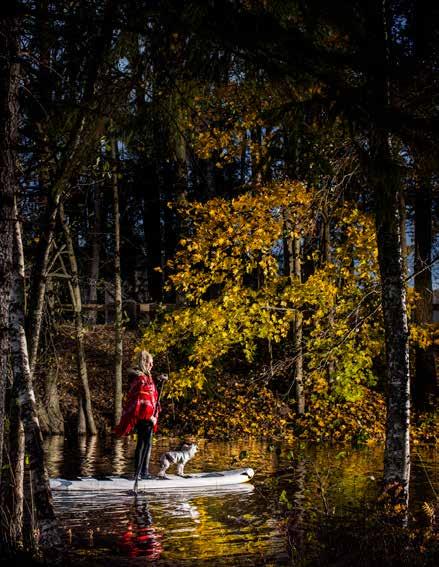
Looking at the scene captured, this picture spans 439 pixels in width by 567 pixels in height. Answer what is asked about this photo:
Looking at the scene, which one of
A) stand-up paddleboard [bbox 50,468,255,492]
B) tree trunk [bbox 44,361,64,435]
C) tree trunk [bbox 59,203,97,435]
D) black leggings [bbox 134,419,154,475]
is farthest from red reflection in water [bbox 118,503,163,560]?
tree trunk [bbox 44,361,64,435]

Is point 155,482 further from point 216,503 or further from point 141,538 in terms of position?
point 141,538

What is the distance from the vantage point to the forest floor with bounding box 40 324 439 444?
1978 centimetres

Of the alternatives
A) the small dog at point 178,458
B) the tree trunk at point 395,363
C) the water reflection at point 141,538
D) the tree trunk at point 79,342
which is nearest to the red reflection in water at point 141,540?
the water reflection at point 141,538

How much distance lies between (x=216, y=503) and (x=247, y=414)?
Answer: 10.5 metres

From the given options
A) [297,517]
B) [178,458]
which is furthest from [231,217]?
[297,517]

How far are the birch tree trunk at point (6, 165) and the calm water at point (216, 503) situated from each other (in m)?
2.39

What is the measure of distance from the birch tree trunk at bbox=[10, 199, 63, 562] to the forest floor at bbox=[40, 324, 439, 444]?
1135 centimetres

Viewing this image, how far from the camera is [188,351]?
21.4m

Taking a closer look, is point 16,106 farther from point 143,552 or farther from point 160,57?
point 143,552

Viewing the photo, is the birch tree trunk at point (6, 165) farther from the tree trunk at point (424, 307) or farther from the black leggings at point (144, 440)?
the tree trunk at point (424, 307)

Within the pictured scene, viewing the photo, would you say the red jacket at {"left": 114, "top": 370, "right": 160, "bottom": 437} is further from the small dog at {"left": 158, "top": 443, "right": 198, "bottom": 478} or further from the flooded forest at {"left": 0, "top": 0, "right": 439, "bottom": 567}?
the small dog at {"left": 158, "top": 443, "right": 198, "bottom": 478}

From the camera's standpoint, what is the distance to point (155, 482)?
40.2 ft

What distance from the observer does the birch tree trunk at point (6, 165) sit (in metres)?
7.19

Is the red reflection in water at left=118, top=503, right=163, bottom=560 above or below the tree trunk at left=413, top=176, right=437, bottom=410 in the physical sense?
below
